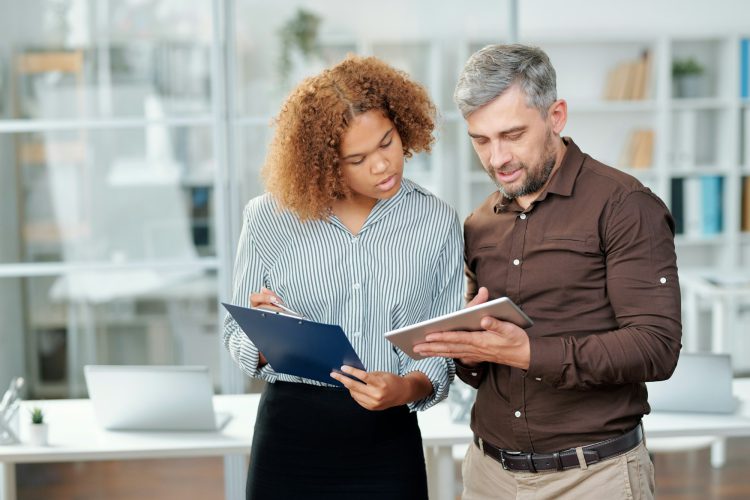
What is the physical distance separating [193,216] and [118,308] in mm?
520

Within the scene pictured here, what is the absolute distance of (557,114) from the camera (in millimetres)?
1851

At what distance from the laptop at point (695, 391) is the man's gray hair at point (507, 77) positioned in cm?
131

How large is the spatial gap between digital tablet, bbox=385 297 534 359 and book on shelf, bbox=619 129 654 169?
443 cm

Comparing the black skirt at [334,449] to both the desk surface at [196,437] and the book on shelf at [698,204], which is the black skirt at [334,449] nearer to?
the desk surface at [196,437]

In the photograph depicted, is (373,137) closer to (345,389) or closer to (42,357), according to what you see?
(345,389)

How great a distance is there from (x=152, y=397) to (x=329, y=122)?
1.15 meters

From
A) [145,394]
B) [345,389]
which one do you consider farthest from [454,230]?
[145,394]

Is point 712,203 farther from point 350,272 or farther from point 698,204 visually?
point 350,272

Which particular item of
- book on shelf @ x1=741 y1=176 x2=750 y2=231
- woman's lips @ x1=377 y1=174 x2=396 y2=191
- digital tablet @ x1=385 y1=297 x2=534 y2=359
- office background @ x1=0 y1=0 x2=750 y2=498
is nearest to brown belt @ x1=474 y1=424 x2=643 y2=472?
digital tablet @ x1=385 y1=297 x2=534 y2=359

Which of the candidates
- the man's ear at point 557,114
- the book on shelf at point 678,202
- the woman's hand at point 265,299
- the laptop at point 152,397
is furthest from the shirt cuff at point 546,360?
the book on shelf at point 678,202

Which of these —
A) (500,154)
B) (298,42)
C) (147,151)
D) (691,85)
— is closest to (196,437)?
(500,154)

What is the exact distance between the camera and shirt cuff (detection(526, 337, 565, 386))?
5.62ft

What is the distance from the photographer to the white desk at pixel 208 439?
271 cm

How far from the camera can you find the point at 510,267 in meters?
1.90
